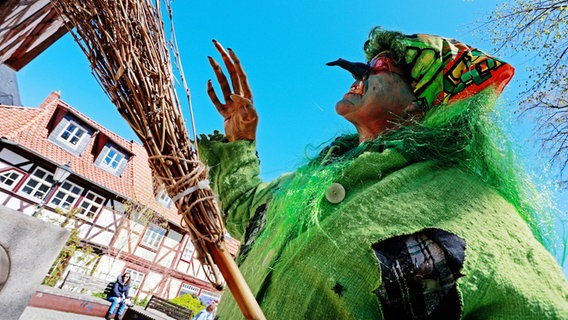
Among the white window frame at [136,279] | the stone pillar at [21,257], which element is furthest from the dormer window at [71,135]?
the stone pillar at [21,257]

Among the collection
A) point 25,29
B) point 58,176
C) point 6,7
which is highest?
point 25,29

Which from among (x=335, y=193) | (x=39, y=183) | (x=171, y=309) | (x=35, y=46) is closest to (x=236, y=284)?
(x=335, y=193)

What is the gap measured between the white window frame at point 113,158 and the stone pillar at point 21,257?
1422 centimetres

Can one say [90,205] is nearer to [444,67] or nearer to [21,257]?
[21,257]

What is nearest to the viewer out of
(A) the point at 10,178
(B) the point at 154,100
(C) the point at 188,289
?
(B) the point at 154,100

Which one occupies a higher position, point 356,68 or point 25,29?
point 25,29

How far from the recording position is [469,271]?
83cm

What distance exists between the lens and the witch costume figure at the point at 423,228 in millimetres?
826

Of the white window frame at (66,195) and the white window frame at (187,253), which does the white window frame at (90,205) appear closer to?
the white window frame at (66,195)

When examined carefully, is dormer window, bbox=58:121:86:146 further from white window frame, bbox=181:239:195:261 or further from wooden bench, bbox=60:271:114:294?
white window frame, bbox=181:239:195:261

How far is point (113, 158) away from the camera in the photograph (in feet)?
50.3

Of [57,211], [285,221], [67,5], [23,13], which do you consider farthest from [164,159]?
[57,211]

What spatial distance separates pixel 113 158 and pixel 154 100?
16.2m

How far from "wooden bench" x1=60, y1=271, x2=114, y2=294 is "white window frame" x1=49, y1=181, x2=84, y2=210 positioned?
2.96 meters
